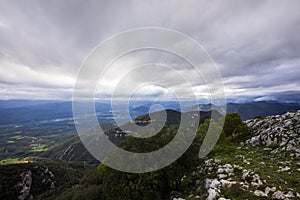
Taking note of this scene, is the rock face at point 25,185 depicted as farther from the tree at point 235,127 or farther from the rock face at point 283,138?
the rock face at point 283,138

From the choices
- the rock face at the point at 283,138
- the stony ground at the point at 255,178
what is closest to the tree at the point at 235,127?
the rock face at the point at 283,138

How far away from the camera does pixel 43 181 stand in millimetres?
103688

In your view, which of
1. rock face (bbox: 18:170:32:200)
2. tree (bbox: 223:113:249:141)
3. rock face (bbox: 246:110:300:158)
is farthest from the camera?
rock face (bbox: 18:170:32:200)

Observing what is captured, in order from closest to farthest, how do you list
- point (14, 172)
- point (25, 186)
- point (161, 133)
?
1. point (161, 133)
2. point (25, 186)
3. point (14, 172)

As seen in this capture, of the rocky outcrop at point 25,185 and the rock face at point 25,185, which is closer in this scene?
the rock face at point 25,185

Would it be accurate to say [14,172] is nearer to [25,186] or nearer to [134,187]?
[25,186]

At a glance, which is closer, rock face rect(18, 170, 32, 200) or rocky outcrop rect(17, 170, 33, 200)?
rock face rect(18, 170, 32, 200)

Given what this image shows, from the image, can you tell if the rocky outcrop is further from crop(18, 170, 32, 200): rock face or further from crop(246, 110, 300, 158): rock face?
crop(246, 110, 300, 158): rock face

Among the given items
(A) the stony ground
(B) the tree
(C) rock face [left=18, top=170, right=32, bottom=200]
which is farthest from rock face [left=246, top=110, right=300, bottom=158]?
(C) rock face [left=18, top=170, right=32, bottom=200]

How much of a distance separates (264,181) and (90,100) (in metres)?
18.4

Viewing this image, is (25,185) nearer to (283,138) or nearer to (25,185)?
(25,185)

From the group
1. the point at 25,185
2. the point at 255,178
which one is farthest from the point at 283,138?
the point at 25,185

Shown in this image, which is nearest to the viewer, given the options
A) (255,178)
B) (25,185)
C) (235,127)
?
(255,178)

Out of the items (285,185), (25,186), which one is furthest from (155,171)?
(25,186)
